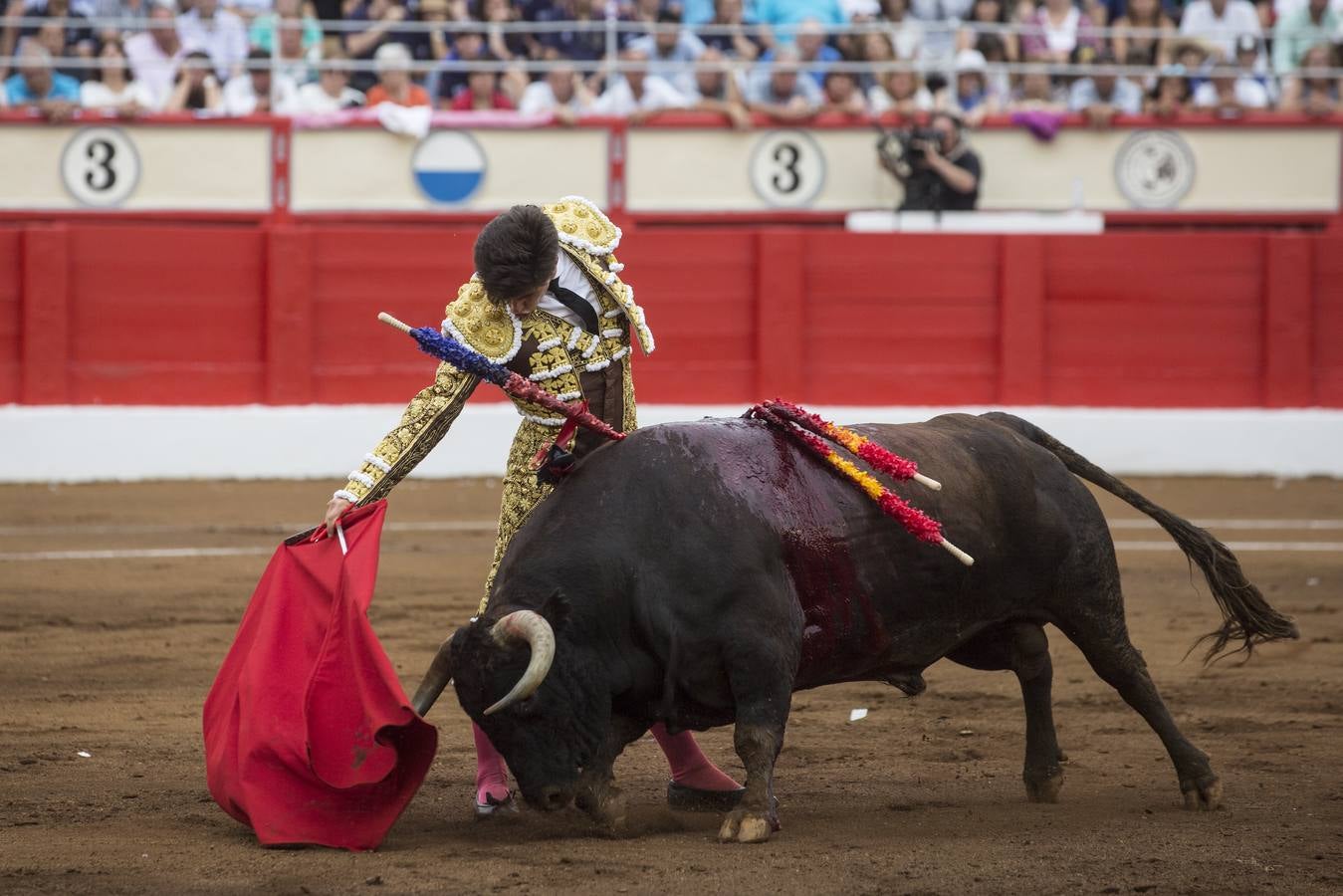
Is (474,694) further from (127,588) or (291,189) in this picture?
(291,189)

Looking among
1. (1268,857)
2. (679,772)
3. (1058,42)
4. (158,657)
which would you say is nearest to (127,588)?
(158,657)

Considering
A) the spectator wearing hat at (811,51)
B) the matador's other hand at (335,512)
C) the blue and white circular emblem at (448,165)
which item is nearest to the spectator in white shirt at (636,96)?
the spectator wearing hat at (811,51)

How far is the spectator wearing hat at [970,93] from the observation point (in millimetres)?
10273

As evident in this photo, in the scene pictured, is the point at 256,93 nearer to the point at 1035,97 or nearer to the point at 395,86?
the point at 395,86

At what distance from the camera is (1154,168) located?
10.7 meters

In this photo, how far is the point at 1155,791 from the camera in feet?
13.3

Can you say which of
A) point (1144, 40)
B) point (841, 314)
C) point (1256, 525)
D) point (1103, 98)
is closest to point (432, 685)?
point (1256, 525)

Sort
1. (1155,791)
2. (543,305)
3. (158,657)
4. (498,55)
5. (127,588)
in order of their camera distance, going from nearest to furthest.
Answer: (543,305) < (1155,791) < (158,657) < (127,588) < (498,55)

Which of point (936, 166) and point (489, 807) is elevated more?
point (936, 166)

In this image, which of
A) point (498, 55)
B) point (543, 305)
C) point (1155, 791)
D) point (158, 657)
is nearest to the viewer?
point (543, 305)

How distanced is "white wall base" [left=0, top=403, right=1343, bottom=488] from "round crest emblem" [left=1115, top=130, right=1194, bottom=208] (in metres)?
1.38

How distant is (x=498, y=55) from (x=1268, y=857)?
311 inches

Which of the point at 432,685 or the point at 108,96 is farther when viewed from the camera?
the point at 108,96

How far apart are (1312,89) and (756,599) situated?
8.61 metres
